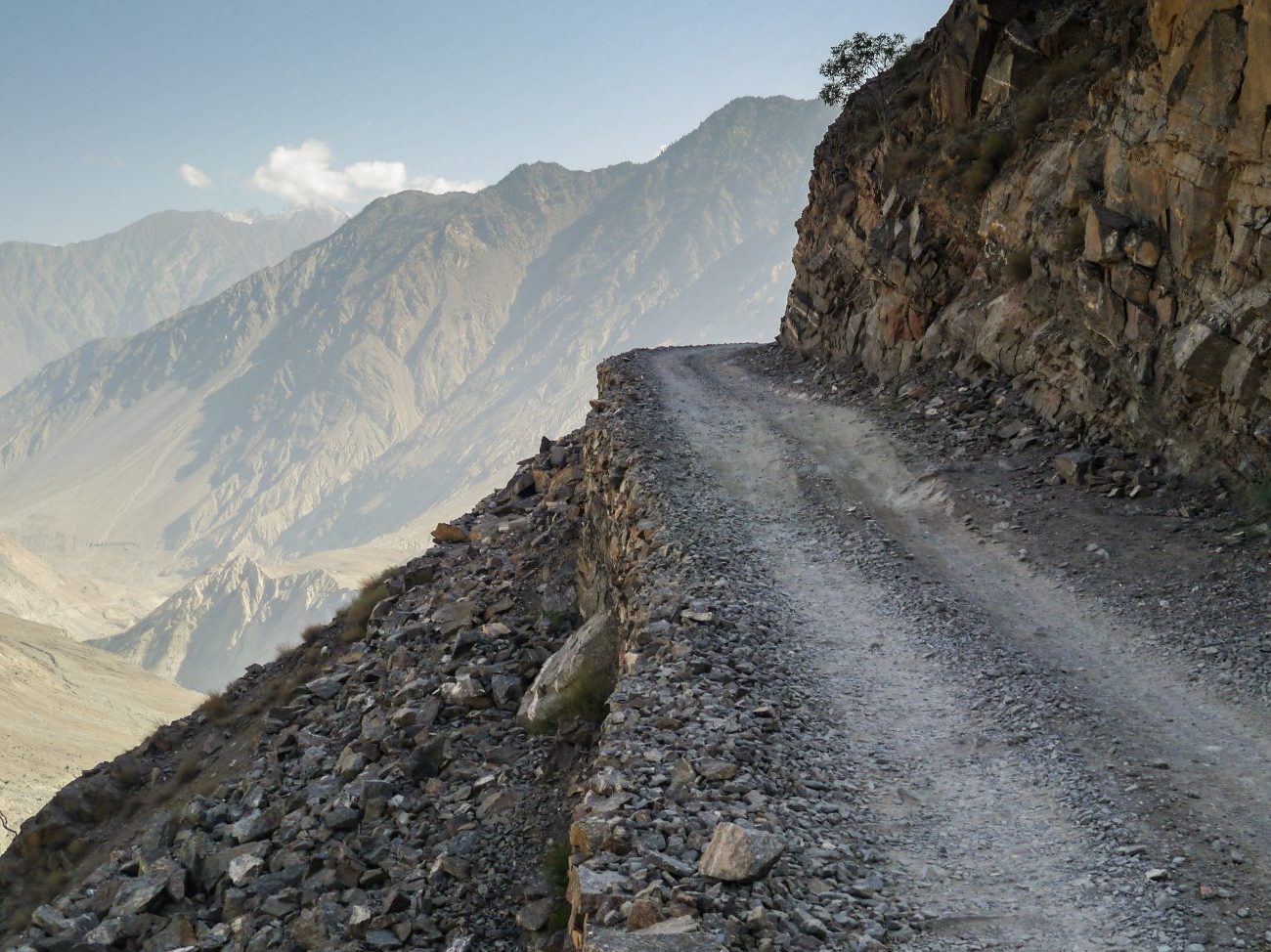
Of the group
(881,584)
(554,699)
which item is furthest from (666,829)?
(881,584)

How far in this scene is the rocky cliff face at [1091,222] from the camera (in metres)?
12.1

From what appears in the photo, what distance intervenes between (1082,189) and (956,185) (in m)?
5.86

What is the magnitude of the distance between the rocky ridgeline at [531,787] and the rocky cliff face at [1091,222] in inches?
273

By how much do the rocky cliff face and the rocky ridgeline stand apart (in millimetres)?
6924

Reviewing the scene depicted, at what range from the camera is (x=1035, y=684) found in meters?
8.59

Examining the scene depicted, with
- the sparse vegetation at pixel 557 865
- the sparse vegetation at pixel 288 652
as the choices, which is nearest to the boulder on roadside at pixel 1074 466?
the sparse vegetation at pixel 557 865

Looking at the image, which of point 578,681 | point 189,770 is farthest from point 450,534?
point 578,681

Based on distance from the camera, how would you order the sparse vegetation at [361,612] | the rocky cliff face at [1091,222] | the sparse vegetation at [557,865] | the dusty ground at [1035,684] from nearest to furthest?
the dusty ground at [1035,684] → the sparse vegetation at [557,865] → the rocky cliff face at [1091,222] → the sparse vegetation at [361,612]

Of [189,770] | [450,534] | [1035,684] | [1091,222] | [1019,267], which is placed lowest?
[189,770]

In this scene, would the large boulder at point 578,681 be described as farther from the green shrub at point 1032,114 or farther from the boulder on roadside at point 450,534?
the green shrub at point 1032,114

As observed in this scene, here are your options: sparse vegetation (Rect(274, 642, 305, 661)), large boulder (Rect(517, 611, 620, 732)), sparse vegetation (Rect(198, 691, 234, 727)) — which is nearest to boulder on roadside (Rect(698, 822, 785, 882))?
large boulder (Rect(517, 611, 620, 732))

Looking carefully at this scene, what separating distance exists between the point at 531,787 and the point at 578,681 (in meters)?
1.40

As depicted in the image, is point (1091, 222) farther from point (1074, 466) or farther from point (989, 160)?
point (989, 160)

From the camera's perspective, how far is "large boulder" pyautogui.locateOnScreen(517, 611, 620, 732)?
10789 mm
